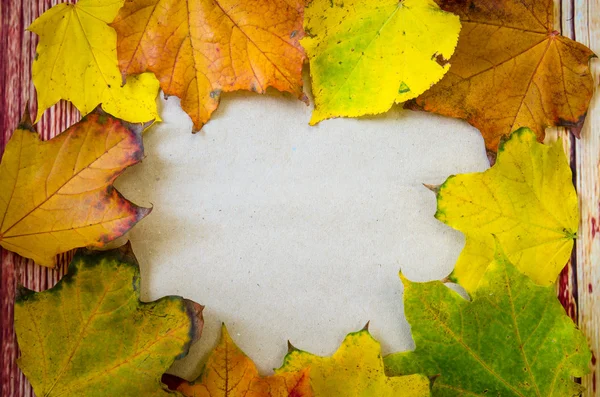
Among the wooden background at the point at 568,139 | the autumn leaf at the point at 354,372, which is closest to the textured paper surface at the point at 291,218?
the autumn leaf at the point at 354,372

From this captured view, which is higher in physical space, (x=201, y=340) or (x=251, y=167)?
(x=251, y=167)

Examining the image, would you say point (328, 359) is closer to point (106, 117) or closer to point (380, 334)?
point (380, 334)

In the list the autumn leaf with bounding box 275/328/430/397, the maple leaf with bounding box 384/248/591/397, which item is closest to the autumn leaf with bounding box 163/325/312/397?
the autumn leaf with bounding box 275/328/430/397

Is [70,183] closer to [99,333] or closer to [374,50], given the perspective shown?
[99,333]

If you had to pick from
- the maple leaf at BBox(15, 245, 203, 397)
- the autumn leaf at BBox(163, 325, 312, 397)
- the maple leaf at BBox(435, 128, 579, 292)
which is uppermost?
the maple leaf at BBox(435, 128, 579, 292)

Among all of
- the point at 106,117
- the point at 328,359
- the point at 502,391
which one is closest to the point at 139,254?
the point at 106,117

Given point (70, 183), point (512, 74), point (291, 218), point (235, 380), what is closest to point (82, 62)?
point (70, 183)

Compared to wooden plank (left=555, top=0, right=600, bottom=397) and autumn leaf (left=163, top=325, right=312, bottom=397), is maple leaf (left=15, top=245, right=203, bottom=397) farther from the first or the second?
wooden plank (left=555, top=0, right=600, bottom=397)
